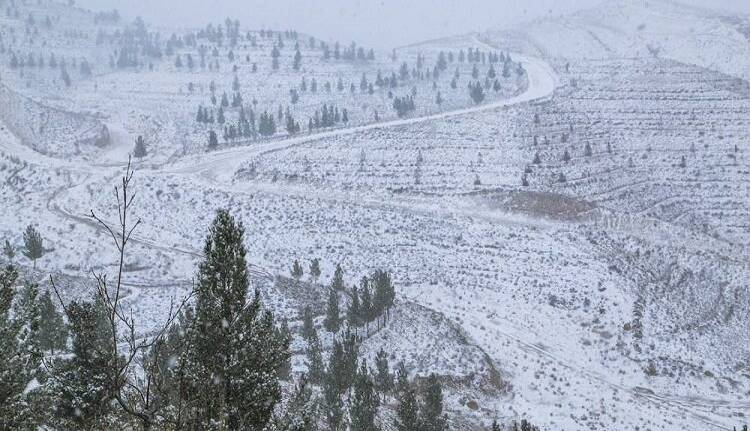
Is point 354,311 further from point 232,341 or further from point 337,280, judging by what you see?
point 232,341

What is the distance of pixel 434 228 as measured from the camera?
171ft

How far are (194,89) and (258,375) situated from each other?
102 metres

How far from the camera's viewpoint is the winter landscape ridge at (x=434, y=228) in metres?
31.5

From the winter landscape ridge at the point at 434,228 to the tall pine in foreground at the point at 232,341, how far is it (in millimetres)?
255

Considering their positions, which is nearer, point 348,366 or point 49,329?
point 49,329

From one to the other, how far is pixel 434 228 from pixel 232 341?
41223mm

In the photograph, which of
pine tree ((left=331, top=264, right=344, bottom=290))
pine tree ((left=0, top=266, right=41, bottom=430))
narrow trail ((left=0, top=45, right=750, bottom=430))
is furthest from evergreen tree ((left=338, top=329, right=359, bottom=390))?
pine tree ((left=0, top=266, right=41, bottom=430))

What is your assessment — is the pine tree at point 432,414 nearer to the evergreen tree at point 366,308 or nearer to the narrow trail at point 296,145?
the evergreen tree at point 366,308

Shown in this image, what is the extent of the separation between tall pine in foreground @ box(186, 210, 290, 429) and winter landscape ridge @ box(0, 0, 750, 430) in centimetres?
26

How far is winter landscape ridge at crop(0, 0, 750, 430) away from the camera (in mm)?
31453

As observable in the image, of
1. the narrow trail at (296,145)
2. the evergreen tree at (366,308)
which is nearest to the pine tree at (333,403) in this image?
the evergreen tree at (366,308)

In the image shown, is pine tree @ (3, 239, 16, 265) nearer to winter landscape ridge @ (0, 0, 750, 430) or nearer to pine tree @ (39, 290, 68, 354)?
winter landscape ridge @ (0, 0, 750, 430)

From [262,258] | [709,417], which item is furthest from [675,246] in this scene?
[262,258]

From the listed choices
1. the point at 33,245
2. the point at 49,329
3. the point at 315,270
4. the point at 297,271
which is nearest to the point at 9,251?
the point at 33,245
